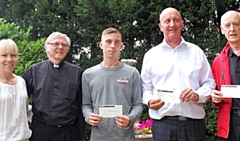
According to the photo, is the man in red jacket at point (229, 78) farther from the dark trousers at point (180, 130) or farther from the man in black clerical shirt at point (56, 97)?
the man in black clerical shirt at point (56, 97)

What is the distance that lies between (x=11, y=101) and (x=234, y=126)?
234 cm

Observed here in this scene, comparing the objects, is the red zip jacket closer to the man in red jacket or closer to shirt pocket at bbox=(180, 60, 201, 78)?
the man in red jacket

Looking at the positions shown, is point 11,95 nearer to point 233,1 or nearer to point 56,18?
point 56,18

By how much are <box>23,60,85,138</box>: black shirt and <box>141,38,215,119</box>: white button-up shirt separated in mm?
808

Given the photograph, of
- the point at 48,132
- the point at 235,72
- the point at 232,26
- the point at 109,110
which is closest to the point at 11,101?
the point at 48,132

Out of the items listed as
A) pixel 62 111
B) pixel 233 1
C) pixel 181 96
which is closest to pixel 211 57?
pixel 233 1

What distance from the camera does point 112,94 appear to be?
133 inches

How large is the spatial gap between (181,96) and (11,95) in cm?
175

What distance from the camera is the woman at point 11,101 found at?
124 inches

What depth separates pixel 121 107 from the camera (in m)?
3.19

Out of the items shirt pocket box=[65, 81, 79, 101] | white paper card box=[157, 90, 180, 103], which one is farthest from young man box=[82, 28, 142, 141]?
white paper card box=[157, 90, 180, 103]

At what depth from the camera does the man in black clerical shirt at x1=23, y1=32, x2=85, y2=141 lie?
3508 mm

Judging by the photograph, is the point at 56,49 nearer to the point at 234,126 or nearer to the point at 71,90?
the point at 71,90

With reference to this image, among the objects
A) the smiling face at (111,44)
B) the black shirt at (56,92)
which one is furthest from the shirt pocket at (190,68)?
the black shirt at (56,92)
